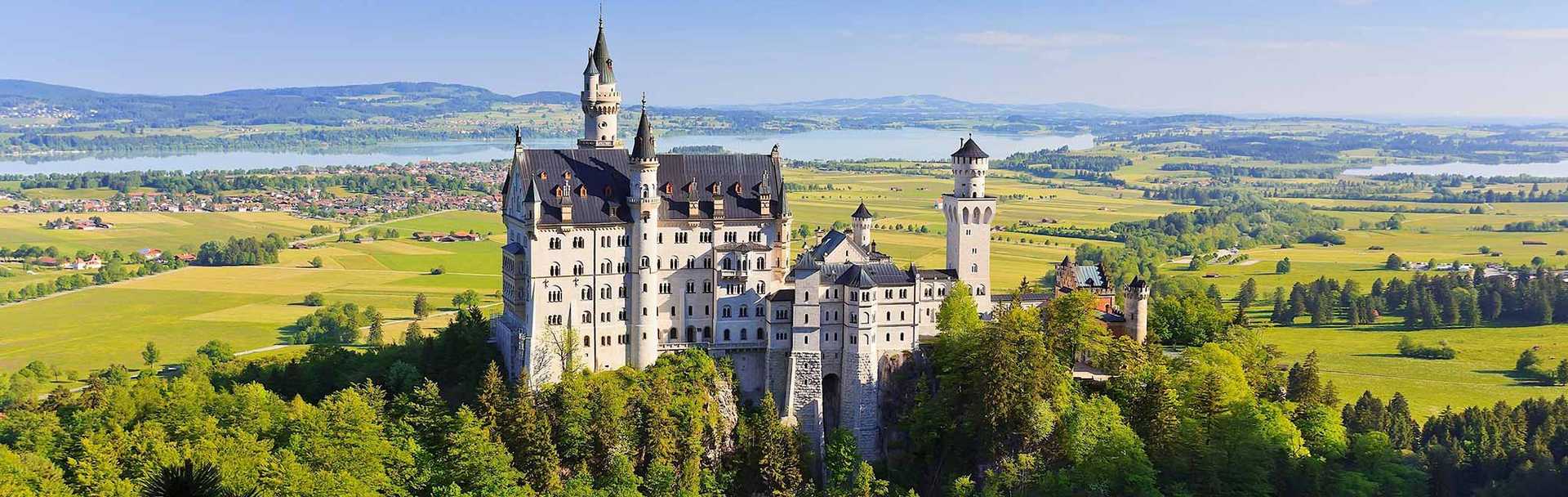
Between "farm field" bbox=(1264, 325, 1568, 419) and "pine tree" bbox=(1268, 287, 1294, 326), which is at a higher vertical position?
"pine tree" bbox=(1268, 287, 1294, 326)

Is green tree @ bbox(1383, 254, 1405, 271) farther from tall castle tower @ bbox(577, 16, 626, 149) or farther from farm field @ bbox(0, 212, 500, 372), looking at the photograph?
tall castle tower @ bbox(577, 16, 626, 149)

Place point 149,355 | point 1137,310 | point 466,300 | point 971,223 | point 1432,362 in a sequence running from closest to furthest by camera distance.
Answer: point 1137,310 < point 971,223 < point 149,355 < point 1432,362 < point 466,300

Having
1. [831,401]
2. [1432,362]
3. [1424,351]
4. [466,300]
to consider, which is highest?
[831,401]

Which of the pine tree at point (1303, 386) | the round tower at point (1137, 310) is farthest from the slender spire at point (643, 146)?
the pine tree at point (1303, 386)

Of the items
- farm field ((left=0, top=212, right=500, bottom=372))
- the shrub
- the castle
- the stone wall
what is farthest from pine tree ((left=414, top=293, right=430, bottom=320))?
the shrub

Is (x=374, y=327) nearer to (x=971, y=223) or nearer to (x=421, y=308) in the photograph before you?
(x=421, y=308)

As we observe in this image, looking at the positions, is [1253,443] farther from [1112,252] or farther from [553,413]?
Answer: [1112,252]

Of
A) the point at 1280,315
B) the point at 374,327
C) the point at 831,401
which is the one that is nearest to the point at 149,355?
the point at 374,327
